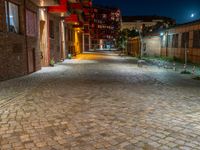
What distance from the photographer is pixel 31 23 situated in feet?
66.7

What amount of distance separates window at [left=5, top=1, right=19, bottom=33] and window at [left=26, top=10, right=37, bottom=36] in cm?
151

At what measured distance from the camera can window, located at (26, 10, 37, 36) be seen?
19219 mm

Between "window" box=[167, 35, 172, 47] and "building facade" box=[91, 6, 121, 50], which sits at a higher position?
"building facade" box=[91, 6, 121, 50]

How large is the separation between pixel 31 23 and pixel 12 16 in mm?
3475

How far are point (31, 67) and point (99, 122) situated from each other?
44.5ft

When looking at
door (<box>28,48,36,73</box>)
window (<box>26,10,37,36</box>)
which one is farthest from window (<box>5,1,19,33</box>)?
door (<box>28,48,36,73</box>)

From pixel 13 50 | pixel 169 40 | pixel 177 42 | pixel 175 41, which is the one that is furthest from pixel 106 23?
pixel 13 50

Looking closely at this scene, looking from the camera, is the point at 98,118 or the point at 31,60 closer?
the point at 98,118

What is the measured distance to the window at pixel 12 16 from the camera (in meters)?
15.9

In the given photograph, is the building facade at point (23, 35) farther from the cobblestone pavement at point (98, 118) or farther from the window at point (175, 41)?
the window at point (175, 41)

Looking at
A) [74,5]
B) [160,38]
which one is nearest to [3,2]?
[74,5]

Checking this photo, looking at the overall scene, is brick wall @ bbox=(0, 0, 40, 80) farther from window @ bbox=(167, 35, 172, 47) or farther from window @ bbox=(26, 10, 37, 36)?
window @ bbox=(167, 35, 172, 47)

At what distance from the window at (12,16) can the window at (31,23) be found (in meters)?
1.51

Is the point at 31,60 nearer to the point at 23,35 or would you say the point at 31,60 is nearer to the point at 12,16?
the point at 23,35
